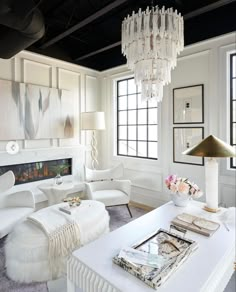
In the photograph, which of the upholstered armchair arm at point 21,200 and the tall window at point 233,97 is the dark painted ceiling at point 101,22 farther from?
the upholstered armchair arm at point 21,200

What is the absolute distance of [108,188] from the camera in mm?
3629

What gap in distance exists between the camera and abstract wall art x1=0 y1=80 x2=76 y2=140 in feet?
10.9

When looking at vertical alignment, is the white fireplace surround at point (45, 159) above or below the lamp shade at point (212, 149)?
below

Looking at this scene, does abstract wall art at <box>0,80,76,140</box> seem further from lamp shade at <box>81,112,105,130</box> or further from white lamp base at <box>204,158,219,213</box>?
white lamp base at <box>204,158,219,213</box>

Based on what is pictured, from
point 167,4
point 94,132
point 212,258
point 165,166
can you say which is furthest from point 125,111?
point 212,258

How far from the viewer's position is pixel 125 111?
4.61 meters

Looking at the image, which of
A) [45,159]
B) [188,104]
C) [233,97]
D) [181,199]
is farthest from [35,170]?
[233,97]

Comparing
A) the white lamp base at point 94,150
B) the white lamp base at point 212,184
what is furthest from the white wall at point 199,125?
the white lamp base at point 212,184

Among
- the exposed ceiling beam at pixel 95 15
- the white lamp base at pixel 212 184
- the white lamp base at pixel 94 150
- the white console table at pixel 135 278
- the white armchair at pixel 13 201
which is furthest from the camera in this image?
the white lamp base at pixel 94 150

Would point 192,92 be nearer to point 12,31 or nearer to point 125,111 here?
point 125,111

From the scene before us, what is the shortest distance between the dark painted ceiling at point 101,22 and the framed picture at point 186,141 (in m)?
1.43

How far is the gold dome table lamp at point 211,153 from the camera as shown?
1922 millimetres

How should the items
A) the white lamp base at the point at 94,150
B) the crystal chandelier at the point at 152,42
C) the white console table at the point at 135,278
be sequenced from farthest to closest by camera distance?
the white lamp base at the point at 94,150, the crystal chandelier at the point at 152,42, the white console table at the point at 135,278

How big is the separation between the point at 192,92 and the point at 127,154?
1917 mm
